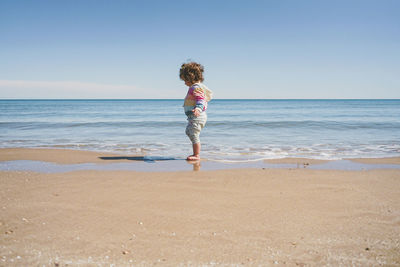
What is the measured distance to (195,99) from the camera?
537 cm

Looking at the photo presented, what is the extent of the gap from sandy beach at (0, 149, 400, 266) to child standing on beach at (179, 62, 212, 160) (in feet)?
5.62

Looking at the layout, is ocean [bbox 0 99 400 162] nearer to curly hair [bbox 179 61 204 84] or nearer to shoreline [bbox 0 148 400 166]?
shoreline [bbox 0 148 400 166]

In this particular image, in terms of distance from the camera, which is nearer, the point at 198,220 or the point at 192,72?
the point at 198,220

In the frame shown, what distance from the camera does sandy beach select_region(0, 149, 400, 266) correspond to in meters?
1.81

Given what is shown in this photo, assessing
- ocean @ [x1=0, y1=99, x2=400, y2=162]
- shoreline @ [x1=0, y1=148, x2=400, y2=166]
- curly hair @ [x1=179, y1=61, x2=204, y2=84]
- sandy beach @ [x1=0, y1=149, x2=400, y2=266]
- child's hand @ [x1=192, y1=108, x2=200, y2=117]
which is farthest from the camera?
ocean @ [x1=0, y1=99, x2=400, y2=162]

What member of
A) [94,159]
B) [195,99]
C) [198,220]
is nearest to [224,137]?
[195,99]

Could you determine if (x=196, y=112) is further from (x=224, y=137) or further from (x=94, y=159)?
(x=224, y=137)

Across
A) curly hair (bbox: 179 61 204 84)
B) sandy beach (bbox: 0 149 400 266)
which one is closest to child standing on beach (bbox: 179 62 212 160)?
curly hair (bbox: 179 61 204 84)

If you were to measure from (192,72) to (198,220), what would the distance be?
371 centimetres

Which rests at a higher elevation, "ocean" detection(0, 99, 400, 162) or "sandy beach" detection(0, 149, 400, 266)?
"ocean" detection(0, 99, 400, 162)

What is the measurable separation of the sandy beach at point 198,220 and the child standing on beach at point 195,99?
1712 millimetres

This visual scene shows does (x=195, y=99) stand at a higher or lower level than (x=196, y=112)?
higher

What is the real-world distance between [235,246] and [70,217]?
1.44 metres

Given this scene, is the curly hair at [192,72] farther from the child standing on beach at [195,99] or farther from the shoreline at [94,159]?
the shoreline at [94,159]
